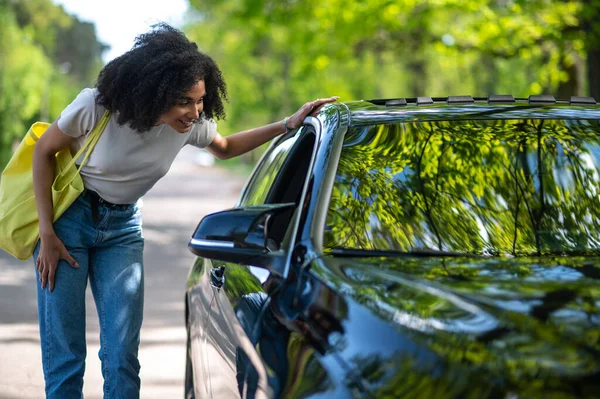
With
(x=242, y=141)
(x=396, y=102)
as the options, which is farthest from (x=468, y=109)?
(x=242, y=141)

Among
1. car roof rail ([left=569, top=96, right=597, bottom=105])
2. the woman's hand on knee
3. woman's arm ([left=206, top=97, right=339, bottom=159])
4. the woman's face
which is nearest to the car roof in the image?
car roof rail ([left=569, top=96, right=597, bottom=105])

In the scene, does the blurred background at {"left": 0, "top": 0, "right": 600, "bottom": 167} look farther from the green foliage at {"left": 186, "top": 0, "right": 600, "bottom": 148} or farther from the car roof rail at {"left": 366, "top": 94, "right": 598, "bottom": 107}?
the car roof rail at {"left": 366, "top": 94, "right": 598, "bottom": 107}

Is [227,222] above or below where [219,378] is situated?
above

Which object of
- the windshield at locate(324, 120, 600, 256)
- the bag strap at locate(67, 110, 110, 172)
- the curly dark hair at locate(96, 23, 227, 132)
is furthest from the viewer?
the bag strap at locate(67, 110, 110, 172)

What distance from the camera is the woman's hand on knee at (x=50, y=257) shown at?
4.11 m

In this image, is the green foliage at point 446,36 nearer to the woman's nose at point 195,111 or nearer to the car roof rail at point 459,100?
the car roof rail at point 459,100

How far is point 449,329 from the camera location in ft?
7.68

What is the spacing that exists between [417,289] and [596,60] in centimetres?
1356

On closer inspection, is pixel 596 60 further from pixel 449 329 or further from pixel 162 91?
pixel 449 329

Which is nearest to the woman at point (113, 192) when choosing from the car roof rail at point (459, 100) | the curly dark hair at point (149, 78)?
the curly dark hair at point (149, 78)

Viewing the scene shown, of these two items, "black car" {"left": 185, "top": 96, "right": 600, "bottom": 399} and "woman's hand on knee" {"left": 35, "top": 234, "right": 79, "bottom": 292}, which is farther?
"woman's hand on knee" {"left": 35, "top": 234, "right": 79, "bottom": 292}

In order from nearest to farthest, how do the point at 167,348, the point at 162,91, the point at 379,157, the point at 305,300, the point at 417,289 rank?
the point at 417,289
the point at 305,300
the point at 379,157
the point at 162,91
the point at 167,348

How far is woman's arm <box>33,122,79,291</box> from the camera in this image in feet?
13.5

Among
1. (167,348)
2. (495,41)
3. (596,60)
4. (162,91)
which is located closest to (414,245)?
(162,91)
